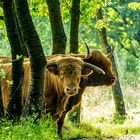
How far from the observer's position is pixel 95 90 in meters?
21.4

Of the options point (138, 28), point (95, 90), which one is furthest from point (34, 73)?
point (138, 28)

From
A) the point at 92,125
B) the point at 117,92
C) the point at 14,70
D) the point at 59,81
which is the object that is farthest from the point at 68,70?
the point at 117,92

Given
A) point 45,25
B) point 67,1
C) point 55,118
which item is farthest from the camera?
point 45,25

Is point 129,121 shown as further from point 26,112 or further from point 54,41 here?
point 26,112

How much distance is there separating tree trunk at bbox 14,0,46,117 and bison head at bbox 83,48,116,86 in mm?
3895

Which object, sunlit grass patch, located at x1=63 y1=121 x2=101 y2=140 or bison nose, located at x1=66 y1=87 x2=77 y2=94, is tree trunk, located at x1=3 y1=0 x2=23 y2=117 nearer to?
bison nose, located at x1=66 y1=87 x2=77 y2=94

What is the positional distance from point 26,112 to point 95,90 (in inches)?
487

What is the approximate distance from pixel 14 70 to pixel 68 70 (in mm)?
2052

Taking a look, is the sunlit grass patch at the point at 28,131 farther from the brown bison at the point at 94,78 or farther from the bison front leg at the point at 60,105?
the brown bison at the point at 94,78

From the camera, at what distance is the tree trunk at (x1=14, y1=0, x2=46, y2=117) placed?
8.80 metres

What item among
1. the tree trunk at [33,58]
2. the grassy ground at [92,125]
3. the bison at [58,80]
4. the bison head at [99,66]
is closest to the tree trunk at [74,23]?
the bison head at [99,66]

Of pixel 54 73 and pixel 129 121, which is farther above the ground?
pixel 54 73

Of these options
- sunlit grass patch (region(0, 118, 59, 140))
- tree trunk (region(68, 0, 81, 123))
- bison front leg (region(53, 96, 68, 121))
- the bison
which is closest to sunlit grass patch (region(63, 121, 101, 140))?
tree trunk (region(68, 0, 81, 123))

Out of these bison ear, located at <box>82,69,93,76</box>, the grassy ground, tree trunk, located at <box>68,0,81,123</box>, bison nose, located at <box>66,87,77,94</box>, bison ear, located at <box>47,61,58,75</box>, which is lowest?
the grassy ground
